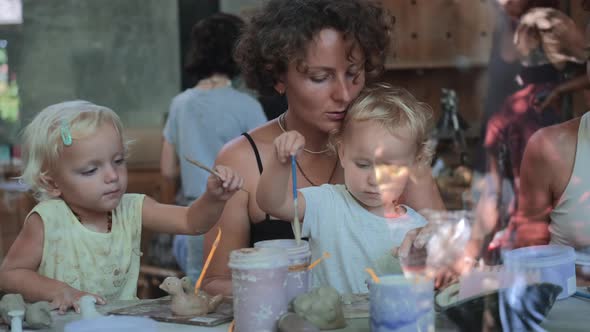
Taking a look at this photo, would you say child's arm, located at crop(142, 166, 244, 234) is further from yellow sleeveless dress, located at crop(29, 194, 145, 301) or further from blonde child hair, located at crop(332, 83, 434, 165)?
blonde child hair, located at crop(332, 83, 434, 165)

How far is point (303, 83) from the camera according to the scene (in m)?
1.89

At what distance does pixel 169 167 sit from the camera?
3.48 metres

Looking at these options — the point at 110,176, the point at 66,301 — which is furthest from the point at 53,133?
the point at 66,301

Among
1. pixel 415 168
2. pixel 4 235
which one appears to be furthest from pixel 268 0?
pixel 4 235

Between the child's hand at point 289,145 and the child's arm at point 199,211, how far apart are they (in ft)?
0.46

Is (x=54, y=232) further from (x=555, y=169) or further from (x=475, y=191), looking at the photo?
(x=475, y=191)

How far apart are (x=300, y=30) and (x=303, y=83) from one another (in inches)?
4.8

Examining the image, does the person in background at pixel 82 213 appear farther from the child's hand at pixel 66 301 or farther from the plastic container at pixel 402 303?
the plastic container at pixel 402 303

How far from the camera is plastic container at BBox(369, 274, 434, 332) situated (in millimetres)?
1241

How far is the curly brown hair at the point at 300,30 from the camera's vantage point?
74.8 inches

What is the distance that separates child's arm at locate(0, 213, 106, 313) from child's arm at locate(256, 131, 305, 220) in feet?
1.27

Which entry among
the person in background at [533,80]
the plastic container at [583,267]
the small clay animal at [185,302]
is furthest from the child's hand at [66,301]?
the person in background at [533,80]

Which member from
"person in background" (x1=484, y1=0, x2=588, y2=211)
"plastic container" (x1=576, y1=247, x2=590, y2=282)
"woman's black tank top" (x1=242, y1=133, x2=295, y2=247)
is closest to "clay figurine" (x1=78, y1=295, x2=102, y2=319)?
"woman's black tank top" (x1=242, y1=133, x2=295, y2=247)

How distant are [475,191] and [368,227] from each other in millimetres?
1697
